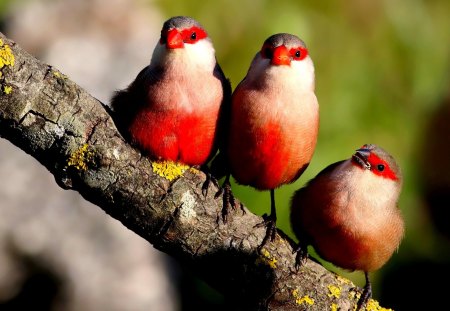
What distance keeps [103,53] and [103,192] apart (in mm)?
4164

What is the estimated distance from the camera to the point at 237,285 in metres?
3.22

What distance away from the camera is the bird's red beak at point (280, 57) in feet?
11.8

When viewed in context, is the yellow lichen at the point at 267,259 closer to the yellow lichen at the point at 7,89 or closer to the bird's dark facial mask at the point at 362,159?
the bird's dark facial mask at the point at 362,159

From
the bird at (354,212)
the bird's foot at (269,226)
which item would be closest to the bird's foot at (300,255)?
the bird's foot at (269,226)

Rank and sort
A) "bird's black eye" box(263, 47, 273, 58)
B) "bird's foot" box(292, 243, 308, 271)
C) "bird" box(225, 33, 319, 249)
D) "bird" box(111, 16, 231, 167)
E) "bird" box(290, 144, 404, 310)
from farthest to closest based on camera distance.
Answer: "bird" box(290, 144, 404, 310) → "bird's black eye" box(263, 47, 273, 58) → "bird" box(225, 33, 319, 249) → "bird's foot" box(292, 243, 308, 271) → "bird" box(111, 16, 231, 167)

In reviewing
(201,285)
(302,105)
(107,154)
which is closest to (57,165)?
(107,154)

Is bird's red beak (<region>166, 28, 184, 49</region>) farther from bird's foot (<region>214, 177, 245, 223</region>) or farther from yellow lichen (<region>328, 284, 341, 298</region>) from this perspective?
yellow lichen (<region>328, 284, 341, 298</region>)

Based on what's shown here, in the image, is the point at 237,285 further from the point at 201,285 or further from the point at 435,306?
the point at 435,306

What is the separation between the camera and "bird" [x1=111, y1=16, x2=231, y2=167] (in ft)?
10.7

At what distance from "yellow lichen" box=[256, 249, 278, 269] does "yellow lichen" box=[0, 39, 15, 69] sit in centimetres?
127

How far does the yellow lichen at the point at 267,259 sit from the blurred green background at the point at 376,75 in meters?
3.19

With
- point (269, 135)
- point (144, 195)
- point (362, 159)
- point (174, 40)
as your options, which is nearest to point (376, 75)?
point (362, 159)

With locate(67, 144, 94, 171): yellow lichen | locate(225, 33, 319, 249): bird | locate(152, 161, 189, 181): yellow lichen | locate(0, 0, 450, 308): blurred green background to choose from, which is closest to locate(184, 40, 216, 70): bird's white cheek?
locate(225, 33, 319, 249): bird

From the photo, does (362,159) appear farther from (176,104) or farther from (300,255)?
Answer: (176,104)
